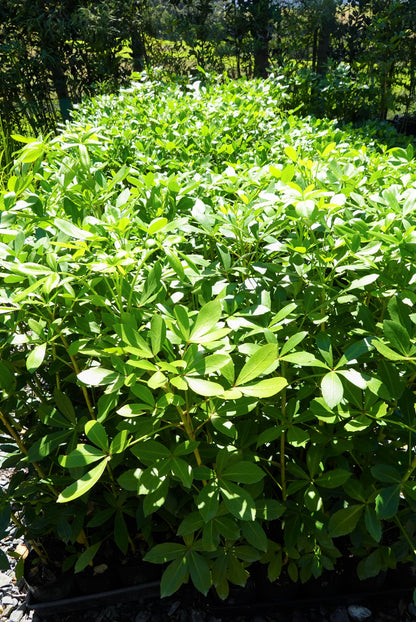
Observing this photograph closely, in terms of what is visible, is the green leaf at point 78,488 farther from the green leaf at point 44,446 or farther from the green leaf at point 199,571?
the green leaf at point 199,571

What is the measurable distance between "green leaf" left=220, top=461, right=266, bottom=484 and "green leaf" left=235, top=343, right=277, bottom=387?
210mm

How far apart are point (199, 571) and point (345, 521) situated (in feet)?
1.22

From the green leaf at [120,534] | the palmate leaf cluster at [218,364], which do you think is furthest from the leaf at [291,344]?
the green leaf at [120,534]

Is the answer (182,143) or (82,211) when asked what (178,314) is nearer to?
(82,211)

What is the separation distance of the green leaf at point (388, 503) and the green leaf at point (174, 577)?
0.48 m

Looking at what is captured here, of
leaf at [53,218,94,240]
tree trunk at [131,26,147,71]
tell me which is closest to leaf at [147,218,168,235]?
leaf at [53,218,94,240]

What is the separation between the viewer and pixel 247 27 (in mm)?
9258

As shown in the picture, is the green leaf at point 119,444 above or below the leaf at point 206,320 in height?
below

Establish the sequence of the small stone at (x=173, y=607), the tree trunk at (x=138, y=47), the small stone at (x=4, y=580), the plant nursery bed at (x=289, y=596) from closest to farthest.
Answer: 1. the plant nursery bed at (x=289, y=596)
2. the small stone at (x=173, y=607)
3. the small stone at (x=4, y=580)
4. the tree trunk at (x=138, y=47)

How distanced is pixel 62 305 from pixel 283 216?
0.63 metres

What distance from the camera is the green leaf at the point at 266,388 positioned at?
2.86ft

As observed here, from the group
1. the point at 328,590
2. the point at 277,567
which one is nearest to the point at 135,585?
the point at 277,567

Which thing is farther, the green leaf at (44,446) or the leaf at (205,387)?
the green leaf at (44,446)

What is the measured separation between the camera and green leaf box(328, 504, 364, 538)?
45.4 inches
